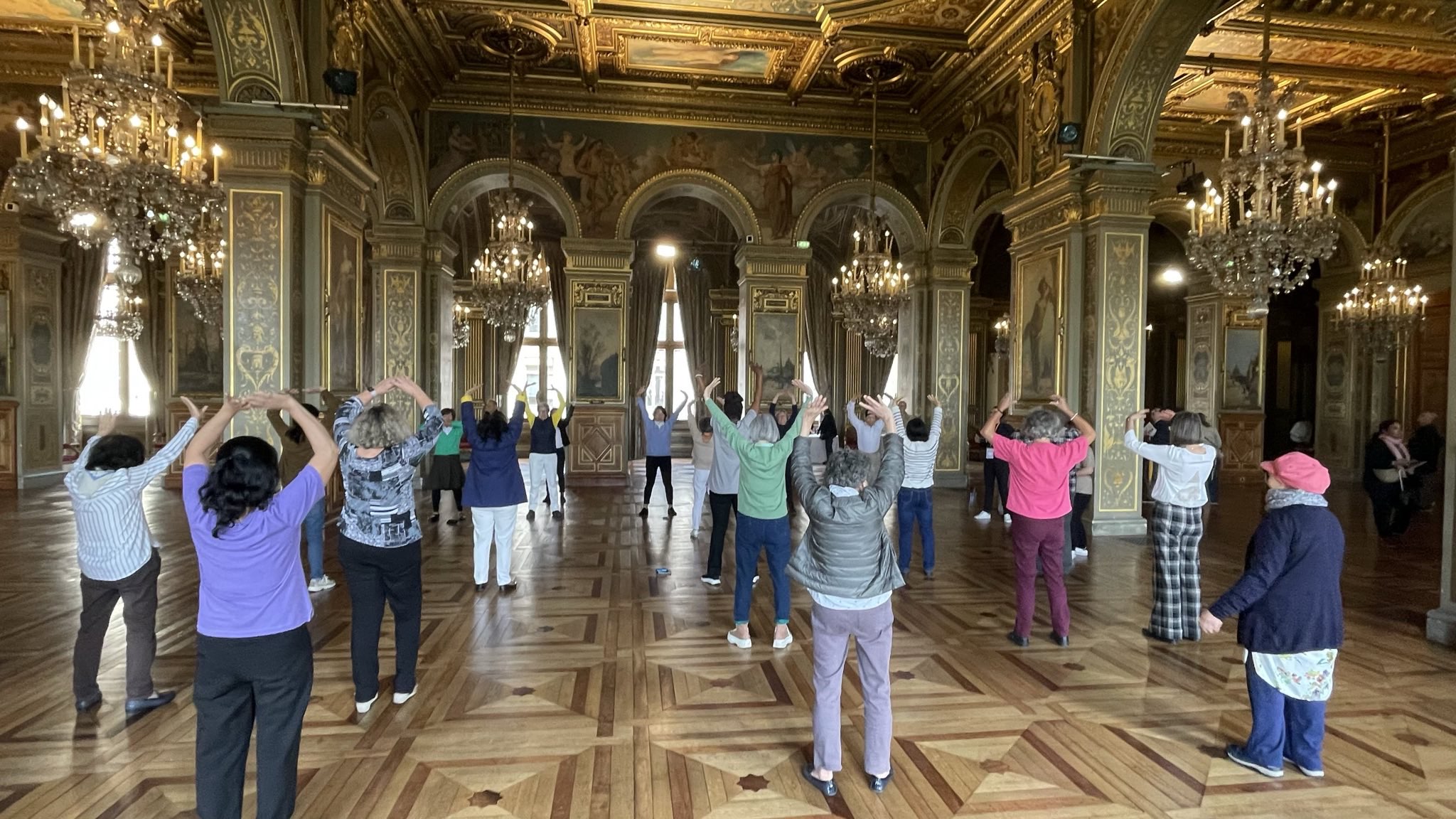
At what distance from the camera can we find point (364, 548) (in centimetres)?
362

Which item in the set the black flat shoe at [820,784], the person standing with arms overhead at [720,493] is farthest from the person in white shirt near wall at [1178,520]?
the person standing with arms overhead at [720,493]

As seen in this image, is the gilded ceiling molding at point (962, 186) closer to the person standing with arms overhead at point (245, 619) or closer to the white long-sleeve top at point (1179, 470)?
the white long-sleeve top at point (1179, 470)

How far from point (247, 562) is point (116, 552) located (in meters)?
1.84

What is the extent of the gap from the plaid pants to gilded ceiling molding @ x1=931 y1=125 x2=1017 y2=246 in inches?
312

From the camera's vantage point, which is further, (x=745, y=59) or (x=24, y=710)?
(x=745, y=59)

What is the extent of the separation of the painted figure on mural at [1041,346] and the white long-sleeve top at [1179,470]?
15.6 feet

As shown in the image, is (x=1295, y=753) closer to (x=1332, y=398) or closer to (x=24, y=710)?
(x=24, y=710)

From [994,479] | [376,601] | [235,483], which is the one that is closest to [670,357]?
[994,479]

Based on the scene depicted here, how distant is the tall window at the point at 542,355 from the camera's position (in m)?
21.9

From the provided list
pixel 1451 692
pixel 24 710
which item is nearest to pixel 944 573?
pixel 1451 692

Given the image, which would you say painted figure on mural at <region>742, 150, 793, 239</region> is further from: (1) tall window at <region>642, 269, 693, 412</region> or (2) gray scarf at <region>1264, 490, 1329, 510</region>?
(2) gray scarf at <region>1264, 490, 1329, 510</region>

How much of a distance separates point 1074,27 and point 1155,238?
12.0m

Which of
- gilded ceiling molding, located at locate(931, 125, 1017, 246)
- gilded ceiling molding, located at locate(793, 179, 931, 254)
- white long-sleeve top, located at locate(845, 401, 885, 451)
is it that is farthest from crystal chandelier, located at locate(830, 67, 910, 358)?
white long-sleeve top, located at locate(845, 401, 885, 451)

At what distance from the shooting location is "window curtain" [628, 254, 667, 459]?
2158 centimetres
